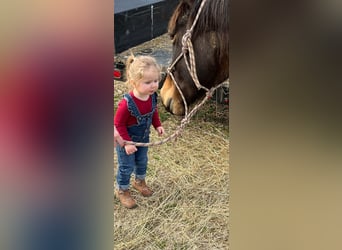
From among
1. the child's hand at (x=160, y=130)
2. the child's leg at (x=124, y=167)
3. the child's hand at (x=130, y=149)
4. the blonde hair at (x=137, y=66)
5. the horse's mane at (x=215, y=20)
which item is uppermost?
the horse's mane at (x=215, y=20)

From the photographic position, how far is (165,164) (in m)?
1.80

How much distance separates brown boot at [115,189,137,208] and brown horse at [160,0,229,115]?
28cm

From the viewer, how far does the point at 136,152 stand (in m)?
1.80

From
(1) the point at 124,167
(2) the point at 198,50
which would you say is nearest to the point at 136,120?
(1) the point at 124,167

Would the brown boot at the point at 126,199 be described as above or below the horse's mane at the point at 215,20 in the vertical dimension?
below

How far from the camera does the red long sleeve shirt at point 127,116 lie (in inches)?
70.0

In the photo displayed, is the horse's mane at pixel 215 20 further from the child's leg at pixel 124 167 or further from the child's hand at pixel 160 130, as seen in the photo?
the child's leg at pixel 124 167

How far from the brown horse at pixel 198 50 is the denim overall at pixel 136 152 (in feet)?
0.23

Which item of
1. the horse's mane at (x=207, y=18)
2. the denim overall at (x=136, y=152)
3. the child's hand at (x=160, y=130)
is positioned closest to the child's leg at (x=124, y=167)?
the denim overall at (x=136, y=152)
